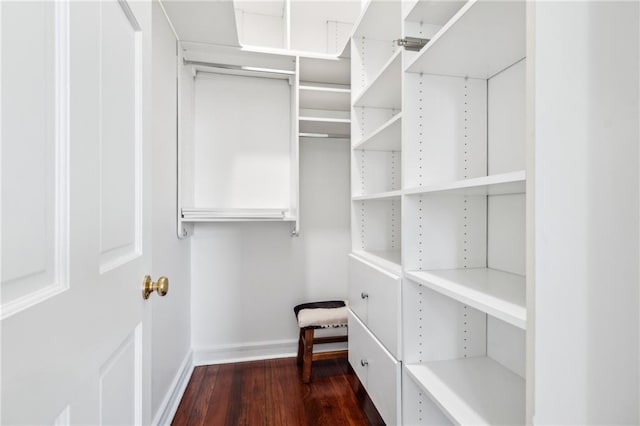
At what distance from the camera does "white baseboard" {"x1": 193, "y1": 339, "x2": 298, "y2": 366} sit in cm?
219

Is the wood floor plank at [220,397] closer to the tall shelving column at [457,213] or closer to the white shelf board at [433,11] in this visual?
the tall shelving column at [457,213]

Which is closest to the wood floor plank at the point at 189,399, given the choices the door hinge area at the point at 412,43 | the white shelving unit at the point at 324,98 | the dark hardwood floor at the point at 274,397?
the dark hardwood floor at the point at 274,397

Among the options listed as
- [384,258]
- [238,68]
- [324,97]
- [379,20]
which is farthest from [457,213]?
[238,68]

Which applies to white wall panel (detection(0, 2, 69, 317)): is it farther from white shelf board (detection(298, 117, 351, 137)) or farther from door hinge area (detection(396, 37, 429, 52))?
white shelf board (detection(298, 117, 351, 137))

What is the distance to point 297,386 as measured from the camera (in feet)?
6.19

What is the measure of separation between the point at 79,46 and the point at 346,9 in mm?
2176

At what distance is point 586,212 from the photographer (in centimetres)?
60

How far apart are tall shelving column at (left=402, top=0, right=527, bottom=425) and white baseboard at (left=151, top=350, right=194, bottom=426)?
119cm

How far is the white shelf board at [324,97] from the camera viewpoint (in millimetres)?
1938

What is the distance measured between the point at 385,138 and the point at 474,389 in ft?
3.55

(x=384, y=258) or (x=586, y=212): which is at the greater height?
(x=586, y=212)

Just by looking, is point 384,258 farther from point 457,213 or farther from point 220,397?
point 220,397

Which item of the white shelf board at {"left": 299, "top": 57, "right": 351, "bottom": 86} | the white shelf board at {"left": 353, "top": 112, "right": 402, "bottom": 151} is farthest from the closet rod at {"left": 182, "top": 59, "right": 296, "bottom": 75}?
the white shelf board at {"left": 353, "top": 112, "right": 402, "bottom": 151}

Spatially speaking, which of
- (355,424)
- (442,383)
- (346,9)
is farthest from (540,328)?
(346,9)
